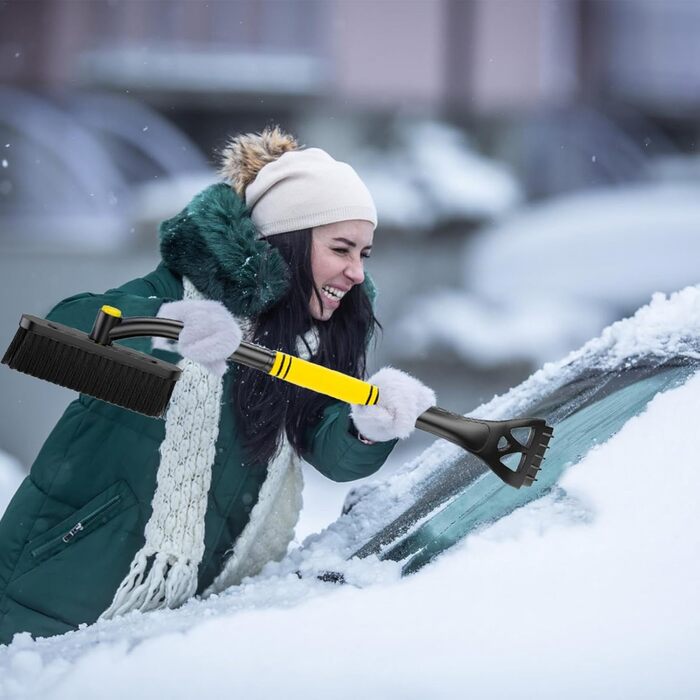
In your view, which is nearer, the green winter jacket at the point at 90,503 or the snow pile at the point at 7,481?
the green winter jacket at the point at 90,503

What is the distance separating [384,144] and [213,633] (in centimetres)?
379

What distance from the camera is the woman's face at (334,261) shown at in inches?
52.5

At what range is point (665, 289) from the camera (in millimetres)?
4223

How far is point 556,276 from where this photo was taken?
439cm

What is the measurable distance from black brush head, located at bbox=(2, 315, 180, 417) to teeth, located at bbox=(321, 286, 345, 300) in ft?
1.22

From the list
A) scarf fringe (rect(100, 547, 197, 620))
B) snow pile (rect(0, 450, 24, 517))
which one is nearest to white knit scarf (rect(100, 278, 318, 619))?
scarf fringe (rect(100, 547, 197, 620))

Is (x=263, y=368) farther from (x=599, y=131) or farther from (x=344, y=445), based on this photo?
(x=599, y=131)

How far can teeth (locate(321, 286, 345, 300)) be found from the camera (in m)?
1.34

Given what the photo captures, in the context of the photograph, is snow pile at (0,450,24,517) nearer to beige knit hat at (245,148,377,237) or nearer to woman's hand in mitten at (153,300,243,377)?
beige knit hat at (245,148,377,237)

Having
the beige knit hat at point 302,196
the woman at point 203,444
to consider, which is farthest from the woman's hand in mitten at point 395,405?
the beige knit hat at point 302,196

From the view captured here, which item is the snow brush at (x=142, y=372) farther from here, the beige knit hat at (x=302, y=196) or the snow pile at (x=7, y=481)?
the snow pile at (x=7, y=481)

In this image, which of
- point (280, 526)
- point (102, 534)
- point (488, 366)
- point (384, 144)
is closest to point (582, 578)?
point (280, 526)

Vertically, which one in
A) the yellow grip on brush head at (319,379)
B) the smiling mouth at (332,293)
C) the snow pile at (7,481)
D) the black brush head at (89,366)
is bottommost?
the snow pile at (7,481)

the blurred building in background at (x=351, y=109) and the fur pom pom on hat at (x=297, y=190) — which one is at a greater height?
the blurred building in background at (x=351, y=109)
